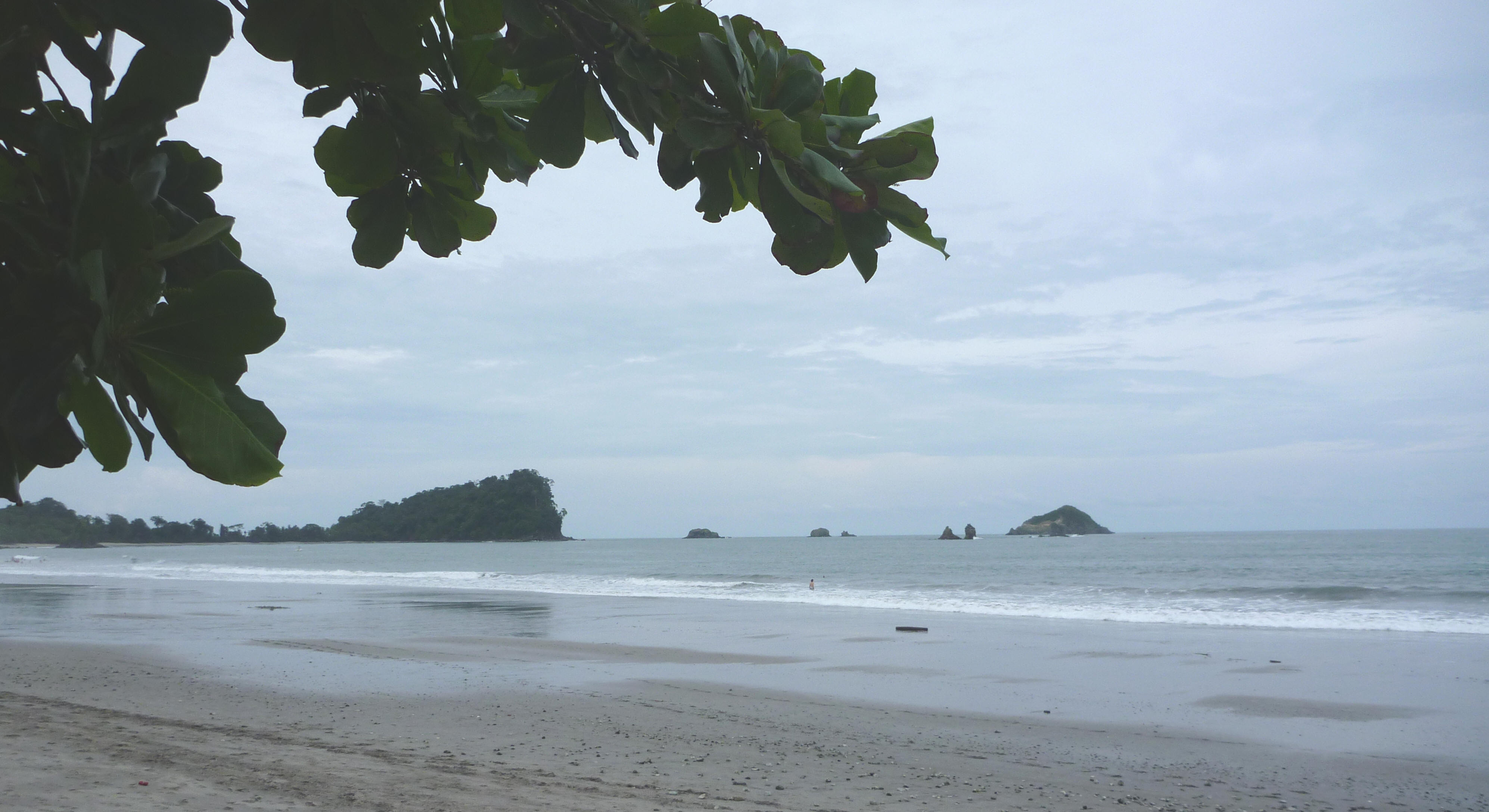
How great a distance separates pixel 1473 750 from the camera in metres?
7.56

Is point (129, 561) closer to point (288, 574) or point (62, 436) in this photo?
point (288, 574)

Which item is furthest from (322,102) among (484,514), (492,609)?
(484,514)

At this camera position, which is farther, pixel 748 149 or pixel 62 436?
pixel 748 149

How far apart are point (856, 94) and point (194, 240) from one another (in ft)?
2.55

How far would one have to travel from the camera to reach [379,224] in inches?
56.9

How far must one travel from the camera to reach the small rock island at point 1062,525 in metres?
110

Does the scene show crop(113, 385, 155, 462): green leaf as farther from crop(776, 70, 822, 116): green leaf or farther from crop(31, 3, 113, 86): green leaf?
crop(776, 70, 822, 116): green leaf

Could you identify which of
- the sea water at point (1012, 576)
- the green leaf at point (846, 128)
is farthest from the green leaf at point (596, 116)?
the sea water at point (1012, 576)

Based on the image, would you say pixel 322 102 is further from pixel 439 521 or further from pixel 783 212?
pixel 439 521

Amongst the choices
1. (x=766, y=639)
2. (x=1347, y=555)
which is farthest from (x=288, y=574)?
(x=1347, y=555)

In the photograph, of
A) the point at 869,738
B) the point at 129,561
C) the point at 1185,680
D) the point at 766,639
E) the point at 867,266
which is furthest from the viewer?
the point at 129,561

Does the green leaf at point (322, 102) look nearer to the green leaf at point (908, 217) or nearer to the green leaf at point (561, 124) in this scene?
the green leaf at point (561, 124)

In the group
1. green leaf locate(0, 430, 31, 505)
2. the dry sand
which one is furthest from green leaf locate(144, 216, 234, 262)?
the dry sand

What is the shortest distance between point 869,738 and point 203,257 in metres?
7.11
